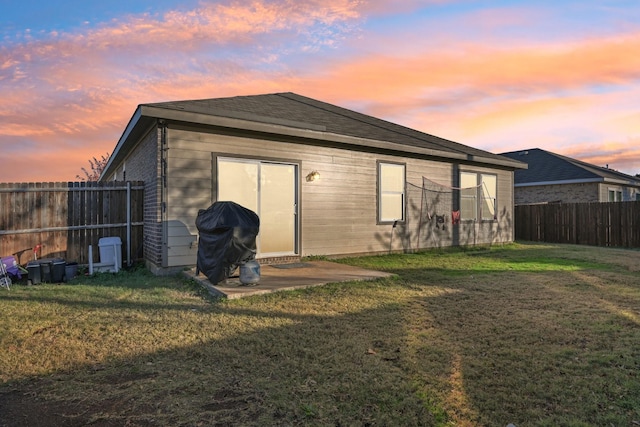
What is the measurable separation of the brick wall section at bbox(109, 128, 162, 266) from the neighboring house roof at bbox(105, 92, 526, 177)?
0.36m

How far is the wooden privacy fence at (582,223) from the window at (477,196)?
161 inches

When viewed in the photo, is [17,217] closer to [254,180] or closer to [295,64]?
[254,180]

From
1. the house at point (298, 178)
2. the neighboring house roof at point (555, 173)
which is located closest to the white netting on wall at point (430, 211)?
the house at point (298, 178)

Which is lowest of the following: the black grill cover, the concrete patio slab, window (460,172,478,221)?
the concrete patio slab

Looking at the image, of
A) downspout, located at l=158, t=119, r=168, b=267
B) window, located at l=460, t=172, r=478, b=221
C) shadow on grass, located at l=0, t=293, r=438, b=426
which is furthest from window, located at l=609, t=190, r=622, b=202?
downspout, located at l=158, t=119, r=168, b=267

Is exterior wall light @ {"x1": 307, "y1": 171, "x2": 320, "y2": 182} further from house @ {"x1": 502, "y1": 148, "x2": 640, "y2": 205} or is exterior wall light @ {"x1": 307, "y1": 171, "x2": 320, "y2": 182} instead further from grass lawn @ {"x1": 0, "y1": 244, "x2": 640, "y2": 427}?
house @ {"x1": 502, "y1": 148, "x2": 640, "y2": 205}

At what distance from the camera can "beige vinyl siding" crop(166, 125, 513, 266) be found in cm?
671

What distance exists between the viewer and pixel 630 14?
716cm

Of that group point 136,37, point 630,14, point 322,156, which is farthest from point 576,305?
point 136,37

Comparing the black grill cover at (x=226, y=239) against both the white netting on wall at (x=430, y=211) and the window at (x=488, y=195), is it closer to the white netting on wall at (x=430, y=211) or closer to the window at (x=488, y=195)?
the white netting on wall at (x=430, y=211)

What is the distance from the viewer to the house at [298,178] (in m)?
6.70

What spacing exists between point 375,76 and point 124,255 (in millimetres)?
7801

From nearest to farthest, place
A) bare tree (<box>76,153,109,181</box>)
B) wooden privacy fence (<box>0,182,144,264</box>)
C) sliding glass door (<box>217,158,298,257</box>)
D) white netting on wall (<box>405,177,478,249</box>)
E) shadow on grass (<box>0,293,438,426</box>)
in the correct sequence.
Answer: shadow on grass (<box>0,293,438,426</box>) < wooden privacy fence (<box>0,182,144,264</box>) < sliding glass door (<box>217,158,298,257</box>) < white netting on wall (<box>405,177,478,249</box>) < bare tree (<box>76,153,109,181</box>)

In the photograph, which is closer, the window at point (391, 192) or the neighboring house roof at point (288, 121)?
the neighboring house roof at point (288, 121)
